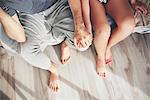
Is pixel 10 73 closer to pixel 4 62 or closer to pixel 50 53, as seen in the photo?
pixel 4 62

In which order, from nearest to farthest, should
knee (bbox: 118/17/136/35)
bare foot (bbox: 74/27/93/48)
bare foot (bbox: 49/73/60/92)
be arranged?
bare foot (bbox: 74/27/93/48) → knee (bbox: 118/17/136/35) → bare foot (bbox: 49/73/60/92)

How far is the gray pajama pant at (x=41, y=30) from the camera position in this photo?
1.17 metres

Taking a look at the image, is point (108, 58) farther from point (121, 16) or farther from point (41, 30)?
point (41, 30)

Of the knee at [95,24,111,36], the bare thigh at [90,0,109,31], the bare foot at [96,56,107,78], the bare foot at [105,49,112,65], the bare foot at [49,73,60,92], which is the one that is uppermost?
the bare thigh at [90,0,109,31]

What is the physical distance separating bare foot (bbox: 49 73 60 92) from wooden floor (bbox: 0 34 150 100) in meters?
0.02

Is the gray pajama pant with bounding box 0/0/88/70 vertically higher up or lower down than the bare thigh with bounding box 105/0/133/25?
lower down

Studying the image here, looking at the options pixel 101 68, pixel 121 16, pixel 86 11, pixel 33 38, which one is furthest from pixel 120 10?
pixel 33 38

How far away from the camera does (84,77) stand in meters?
1.37

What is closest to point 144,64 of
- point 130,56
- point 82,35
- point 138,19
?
point 130,56

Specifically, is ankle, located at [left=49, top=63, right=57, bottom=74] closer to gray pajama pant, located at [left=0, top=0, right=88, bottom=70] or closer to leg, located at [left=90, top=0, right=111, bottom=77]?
gray pajama pant, located at [left=0, top=0, right=88, bottom=70]

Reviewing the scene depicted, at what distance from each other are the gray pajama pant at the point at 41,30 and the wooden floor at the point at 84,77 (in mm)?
171

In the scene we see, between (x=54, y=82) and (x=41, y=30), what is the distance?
0.92ft

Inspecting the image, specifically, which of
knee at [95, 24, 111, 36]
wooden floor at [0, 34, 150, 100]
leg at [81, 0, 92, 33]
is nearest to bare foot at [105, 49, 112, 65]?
wooden floor at [0, 34, 150, 100]

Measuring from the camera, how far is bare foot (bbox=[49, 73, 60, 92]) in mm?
1336
